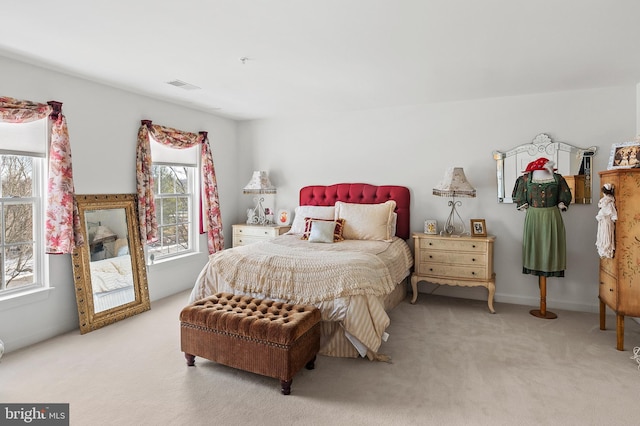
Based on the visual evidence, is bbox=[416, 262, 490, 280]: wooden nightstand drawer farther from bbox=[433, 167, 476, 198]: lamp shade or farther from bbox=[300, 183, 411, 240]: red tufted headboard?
bbox=[433, 167, 476, 198]: lamp shade

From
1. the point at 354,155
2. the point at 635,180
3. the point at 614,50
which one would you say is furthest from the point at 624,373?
the point at 354,155

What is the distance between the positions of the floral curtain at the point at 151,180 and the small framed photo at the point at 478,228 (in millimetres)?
3356

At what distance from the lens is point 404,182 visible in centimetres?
478

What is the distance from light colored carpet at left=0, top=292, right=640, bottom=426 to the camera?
Answer: 2.16 metres

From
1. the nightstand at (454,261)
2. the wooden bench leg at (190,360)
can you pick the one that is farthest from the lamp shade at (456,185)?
the wooden bench leg at (190,360)

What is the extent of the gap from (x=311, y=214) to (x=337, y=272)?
1868mm

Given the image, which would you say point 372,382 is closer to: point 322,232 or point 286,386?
point 286,386

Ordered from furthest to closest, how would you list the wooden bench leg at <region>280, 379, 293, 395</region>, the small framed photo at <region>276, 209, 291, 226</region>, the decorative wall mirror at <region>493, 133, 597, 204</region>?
1. the small framed photo at <region>276, 209, 291, 226</region>
2. the decorative wall mirror at <region>493, 133, 597, 204</region>
3. the wooden bench leg at <region>280, 379, 293, 395</region>

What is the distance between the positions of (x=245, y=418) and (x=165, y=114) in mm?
3710

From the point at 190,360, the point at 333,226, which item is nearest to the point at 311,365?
the point at 190,360

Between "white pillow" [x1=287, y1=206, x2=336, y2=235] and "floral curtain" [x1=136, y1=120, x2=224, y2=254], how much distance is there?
1245 mm

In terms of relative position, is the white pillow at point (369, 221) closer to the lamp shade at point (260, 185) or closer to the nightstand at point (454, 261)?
the nightstand at point (454, 261)

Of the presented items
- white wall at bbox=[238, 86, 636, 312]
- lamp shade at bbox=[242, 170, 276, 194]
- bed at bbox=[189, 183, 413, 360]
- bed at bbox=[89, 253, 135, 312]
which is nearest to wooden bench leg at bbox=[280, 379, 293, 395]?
bed at bbox=[189, 183, 413, 360]

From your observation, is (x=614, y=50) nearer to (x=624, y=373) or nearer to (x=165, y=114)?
(x=624, y=373)
